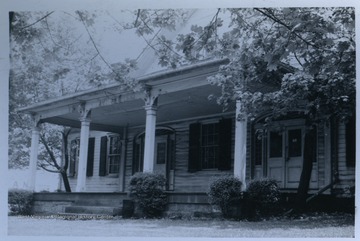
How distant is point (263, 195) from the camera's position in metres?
9.46

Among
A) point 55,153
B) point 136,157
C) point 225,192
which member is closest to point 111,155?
point 136,157

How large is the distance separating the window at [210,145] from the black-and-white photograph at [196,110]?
3cm

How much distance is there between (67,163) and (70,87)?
4769 mm

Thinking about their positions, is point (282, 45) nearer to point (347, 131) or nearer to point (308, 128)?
point (308, 128)

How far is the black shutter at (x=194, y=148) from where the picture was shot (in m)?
13.3

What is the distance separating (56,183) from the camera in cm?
1730

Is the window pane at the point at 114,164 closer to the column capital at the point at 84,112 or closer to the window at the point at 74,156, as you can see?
the window at the point at 74,156

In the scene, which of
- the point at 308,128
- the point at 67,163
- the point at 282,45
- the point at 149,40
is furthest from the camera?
the point at 67,163

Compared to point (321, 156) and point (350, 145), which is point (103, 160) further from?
point (350, 145)

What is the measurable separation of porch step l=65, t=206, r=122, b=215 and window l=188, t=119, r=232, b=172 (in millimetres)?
2815

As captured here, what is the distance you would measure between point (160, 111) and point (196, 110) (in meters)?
0.94

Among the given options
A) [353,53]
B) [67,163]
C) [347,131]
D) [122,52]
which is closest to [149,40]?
[122,52]

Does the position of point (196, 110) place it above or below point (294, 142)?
above

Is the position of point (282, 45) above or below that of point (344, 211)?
above
